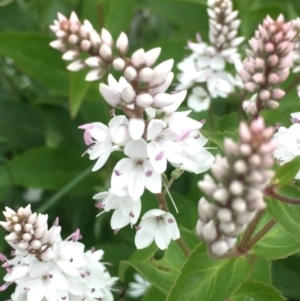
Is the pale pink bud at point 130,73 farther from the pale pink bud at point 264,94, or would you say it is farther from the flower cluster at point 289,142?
the flower cluster at point 289,142

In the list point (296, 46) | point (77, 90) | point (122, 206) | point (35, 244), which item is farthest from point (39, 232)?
point (296, 46)

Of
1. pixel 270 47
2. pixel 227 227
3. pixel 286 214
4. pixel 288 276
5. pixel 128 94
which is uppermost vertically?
pixel 270 47

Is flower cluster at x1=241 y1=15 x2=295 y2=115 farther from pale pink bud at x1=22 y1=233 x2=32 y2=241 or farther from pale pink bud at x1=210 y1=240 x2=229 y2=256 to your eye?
pale pink bud at x1=22 y1=233 x2=32 y2=241

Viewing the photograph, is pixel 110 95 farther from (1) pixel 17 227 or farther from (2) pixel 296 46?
(2) pixel 296 46

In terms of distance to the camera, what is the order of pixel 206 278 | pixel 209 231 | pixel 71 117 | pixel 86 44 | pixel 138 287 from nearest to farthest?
pixel 209 231 → pixel 86 44 → pixel 206 278 → pixel 138 287 → pixel 71 117

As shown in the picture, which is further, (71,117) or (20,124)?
(20,124)

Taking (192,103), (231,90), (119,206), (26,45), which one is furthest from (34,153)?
(119,206)

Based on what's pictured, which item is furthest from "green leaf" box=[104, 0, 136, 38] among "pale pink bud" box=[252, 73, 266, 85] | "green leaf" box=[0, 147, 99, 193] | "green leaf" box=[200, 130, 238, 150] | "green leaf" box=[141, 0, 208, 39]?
"pale pink bud" box=[252, 73, 266, 85]
